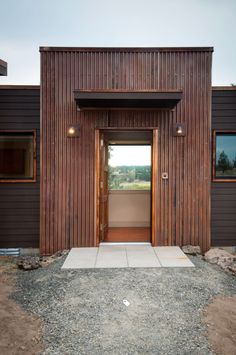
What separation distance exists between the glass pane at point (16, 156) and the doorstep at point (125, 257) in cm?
193

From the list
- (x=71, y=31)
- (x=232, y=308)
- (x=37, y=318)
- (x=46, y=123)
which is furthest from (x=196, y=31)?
(x=37, y=318)

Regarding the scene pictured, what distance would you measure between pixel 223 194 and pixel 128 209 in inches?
101

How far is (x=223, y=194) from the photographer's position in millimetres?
4977

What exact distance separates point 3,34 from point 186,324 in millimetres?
15666

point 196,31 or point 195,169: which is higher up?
point 196,31

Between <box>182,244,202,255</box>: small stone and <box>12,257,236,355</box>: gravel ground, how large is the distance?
17.2 inches

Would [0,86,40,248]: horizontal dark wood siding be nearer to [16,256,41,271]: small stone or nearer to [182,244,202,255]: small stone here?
[16,256,41,271]: small stone

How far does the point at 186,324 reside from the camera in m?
2.41

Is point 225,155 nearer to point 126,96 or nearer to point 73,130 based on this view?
point 126,96

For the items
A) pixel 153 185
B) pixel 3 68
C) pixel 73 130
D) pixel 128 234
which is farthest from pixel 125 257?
pixel 3 68

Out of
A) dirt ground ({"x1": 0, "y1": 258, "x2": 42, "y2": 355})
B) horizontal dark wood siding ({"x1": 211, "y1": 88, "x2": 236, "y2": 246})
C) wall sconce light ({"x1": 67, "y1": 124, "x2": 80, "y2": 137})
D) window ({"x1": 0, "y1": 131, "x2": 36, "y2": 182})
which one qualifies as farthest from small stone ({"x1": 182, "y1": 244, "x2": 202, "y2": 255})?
window ({"x1": 0, "y1": 131, "x2": 36, "y2": 182})

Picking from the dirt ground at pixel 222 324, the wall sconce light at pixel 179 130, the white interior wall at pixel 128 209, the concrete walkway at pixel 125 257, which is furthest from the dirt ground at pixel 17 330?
the white interior wall at pixel 128 209

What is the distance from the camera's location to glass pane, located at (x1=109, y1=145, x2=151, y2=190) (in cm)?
646

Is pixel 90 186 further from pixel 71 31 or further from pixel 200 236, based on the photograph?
pixel 71 31
